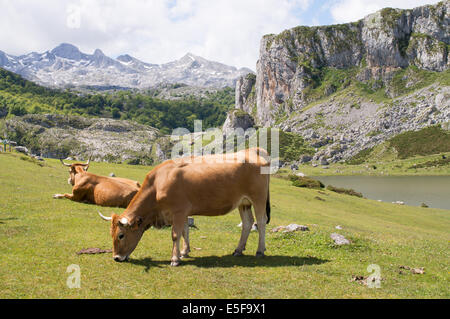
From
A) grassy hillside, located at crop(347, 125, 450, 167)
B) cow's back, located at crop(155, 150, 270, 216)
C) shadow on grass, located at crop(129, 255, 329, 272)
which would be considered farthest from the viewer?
grassy hillside, located at crop(347, 125, 450, 167)

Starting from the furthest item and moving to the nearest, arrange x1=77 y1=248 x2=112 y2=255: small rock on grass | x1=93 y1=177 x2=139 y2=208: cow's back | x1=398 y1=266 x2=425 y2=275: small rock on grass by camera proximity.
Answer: x1=93 y1=177 x2=139 y2=208: cow's back < x1=77 y1=248 x2=112 y2=255: small rock on grass < x1=398 y1=266 x2=425 y2=275: small rock on grass

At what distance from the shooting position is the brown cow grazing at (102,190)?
781 inches

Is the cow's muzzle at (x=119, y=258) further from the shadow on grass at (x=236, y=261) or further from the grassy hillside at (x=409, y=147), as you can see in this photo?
the grassy hillside at (x=409, y=147)

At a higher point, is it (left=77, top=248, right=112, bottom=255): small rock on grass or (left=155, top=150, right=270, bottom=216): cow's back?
(left=155, top=150, right=270, bottom=216): cow's back

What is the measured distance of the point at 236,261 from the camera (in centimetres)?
1163

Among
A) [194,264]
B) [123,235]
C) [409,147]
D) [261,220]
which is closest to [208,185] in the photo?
[261,220]

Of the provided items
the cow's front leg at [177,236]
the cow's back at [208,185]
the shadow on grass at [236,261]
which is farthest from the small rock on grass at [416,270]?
the cow's front leg at [177,236]

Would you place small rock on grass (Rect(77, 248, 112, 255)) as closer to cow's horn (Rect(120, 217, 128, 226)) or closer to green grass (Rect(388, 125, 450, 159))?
cow's horn (Rect(120, 217, 128, 226))

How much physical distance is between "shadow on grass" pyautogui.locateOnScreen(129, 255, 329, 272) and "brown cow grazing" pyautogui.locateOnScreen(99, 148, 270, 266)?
1.88 ft

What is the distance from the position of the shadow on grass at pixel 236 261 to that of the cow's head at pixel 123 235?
0.45m

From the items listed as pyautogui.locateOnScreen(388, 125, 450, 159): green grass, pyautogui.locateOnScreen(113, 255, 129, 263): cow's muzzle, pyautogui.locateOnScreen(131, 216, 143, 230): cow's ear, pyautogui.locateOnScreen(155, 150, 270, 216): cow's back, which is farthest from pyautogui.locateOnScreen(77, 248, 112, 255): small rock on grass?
pyautogui.locateOnScreen(388, 125, 450, 159): green grass

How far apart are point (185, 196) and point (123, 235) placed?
2.41 metres

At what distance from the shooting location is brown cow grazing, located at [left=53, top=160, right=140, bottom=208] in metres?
19.8
